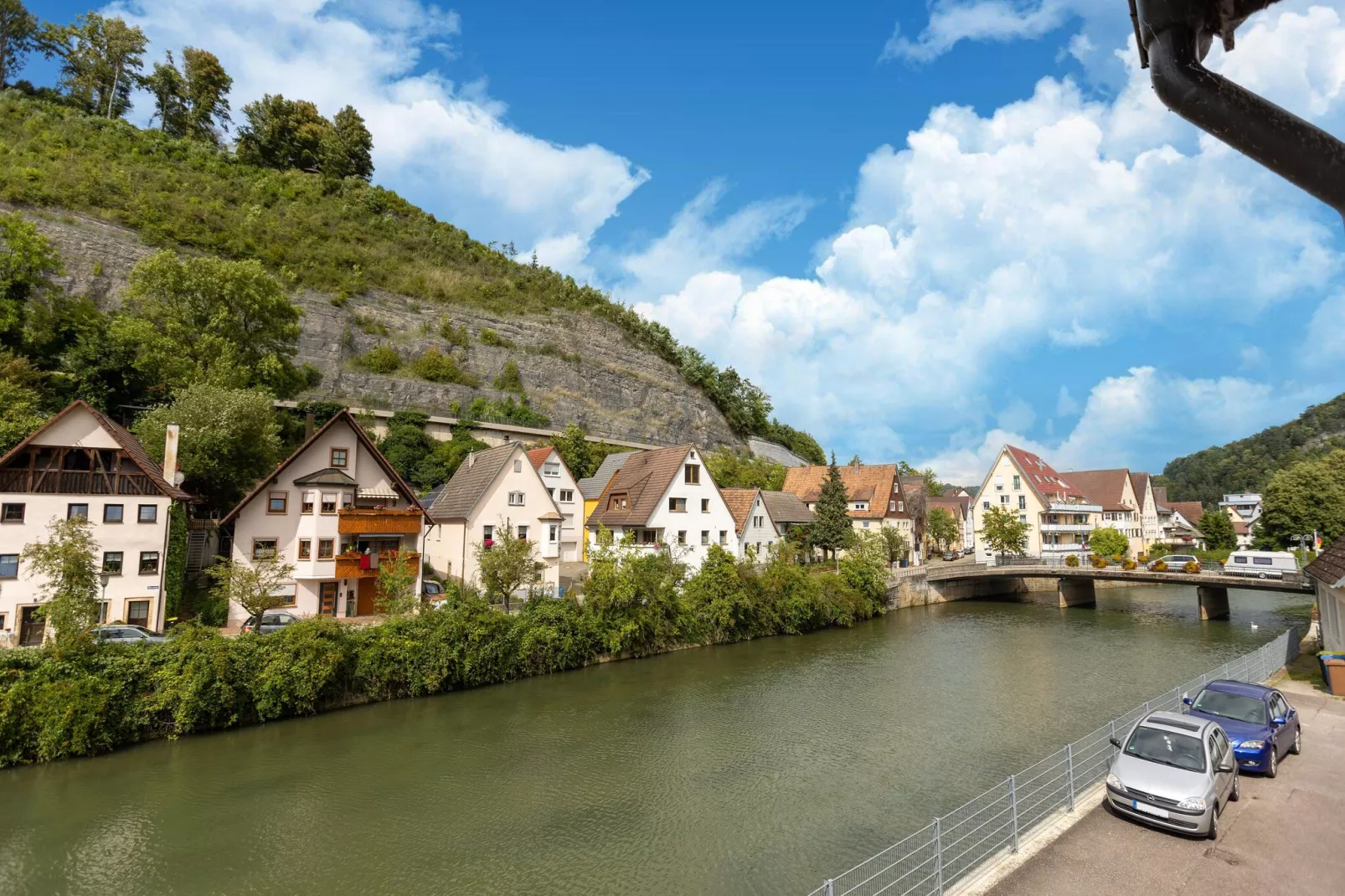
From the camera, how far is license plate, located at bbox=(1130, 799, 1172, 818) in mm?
11273

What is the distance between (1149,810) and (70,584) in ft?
92.8

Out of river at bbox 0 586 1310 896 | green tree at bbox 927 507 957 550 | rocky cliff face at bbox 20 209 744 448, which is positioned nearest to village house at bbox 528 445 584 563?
river at bbox 0 586 1310 896

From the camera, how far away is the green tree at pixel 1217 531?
83.4 metres

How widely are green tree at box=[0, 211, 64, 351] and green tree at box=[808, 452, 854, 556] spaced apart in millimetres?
53676

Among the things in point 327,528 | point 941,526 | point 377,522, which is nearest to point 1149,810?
point 377,522

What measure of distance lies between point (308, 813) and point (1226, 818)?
64.8 feet

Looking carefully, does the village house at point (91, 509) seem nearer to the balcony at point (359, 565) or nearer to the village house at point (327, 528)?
the village house at point (327, 528)

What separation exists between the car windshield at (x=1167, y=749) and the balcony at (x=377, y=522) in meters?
28.9

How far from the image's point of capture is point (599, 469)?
56.3 m

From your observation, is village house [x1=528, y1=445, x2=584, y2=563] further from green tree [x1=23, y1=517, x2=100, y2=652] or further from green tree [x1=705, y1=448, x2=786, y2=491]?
green tree [x1=23, y1=517, x2=100, y2=652]

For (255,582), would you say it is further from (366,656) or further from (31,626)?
(31,626)

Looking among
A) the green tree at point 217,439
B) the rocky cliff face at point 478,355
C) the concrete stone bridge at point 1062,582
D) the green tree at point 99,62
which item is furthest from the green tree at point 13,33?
the concrete stone bridge at point 1062,582

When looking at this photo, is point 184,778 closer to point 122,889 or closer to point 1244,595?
point 122,889

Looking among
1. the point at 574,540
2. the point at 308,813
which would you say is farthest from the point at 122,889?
the point at 574,540
